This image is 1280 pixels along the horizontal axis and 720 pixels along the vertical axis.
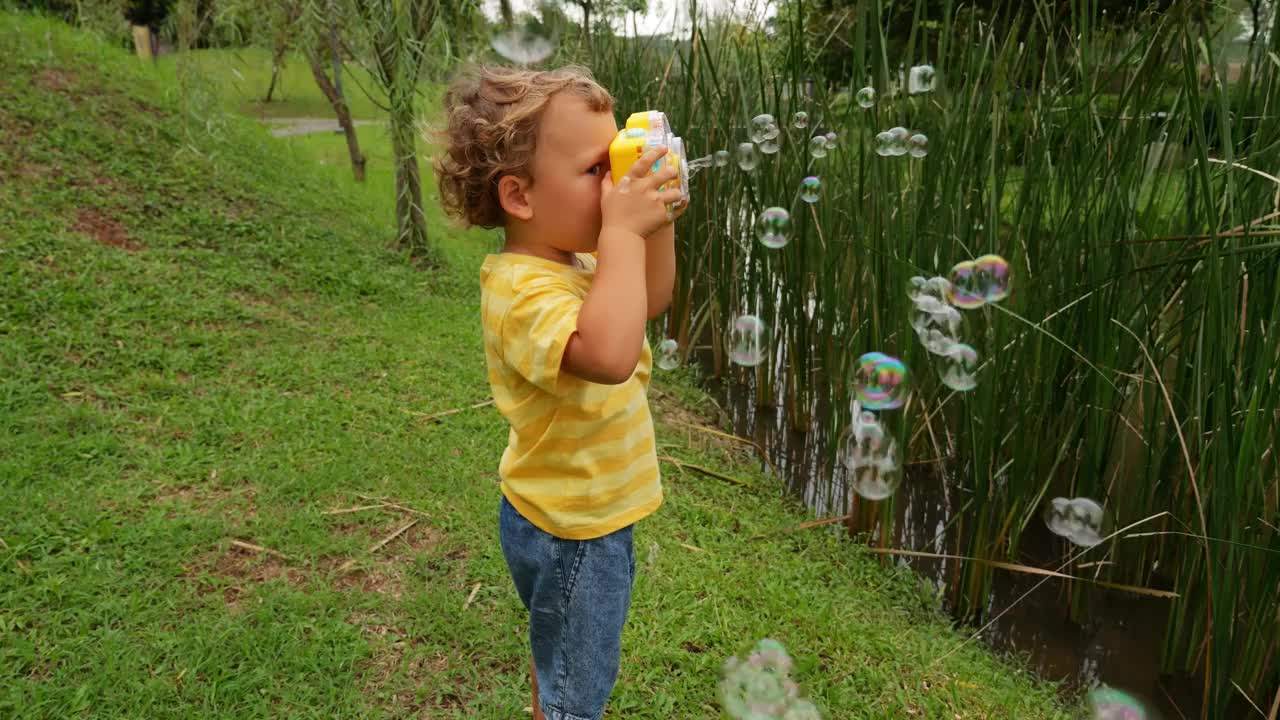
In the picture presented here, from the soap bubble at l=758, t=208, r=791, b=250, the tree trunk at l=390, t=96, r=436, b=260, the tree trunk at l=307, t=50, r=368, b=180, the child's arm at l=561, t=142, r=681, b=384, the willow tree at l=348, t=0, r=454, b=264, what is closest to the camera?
the child's arm at l=561, t=142, r=681, b=384

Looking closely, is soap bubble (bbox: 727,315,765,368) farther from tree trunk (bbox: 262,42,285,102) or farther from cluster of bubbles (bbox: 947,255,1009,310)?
tree trunk (bbox: 262,42,285,102)

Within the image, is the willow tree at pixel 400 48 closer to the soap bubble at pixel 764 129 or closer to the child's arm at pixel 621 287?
the soap bubble at pixel 764 129

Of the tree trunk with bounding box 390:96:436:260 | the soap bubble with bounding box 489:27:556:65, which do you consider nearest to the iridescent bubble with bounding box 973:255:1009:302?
the soap bubble with bounding box 489:27:556:65

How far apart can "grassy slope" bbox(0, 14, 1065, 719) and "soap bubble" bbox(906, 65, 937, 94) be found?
1.44m

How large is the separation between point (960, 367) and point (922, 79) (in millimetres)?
972

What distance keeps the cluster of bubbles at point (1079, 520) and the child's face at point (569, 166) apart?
1467 millimetres

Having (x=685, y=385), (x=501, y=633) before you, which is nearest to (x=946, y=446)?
(x=685, y=385)

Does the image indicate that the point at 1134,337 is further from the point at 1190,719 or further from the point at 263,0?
the point at 263,0

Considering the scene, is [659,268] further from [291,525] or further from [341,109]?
[341,109]

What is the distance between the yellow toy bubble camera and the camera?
1.18 meters

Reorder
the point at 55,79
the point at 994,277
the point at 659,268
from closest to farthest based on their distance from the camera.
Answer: the point at 659,268, the point at 994,277, the point at 55,79

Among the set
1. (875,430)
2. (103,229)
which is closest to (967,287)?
(875,430)

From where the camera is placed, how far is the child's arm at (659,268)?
142 centimetres

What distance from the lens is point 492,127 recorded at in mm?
1266
